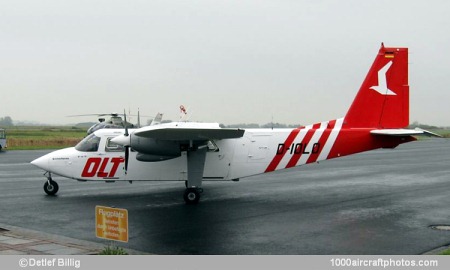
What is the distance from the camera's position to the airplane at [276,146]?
19969mm

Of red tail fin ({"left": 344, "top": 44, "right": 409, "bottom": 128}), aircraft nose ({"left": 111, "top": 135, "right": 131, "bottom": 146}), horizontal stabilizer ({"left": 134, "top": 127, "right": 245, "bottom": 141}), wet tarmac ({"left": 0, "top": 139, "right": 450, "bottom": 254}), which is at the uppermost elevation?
red tail fin ({"left": 344, "top": 44, "right": 409, "bottom": 128})

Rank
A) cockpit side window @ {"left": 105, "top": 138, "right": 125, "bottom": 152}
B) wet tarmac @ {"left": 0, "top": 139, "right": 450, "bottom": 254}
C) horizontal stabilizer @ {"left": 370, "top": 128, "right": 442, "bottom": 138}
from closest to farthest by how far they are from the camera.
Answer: wet tarmac @ {"left": 0, "top": 139, "right": 450, "bottom": 254} → horizontal stabilizer @ {"left": 370, "top": 128, "right": 442, "bottom": 138} → cockpit side window @ {"left": 105, "top": 138, "right": 125, "bottom": 152}

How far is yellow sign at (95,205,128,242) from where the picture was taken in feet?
32.1

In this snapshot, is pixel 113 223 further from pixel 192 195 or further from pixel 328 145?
pixel 328 145

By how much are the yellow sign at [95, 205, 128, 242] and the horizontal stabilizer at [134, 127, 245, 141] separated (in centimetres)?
680

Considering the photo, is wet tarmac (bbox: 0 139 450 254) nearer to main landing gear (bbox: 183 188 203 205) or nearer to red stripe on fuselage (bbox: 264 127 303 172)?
main landing gear (bbox: 183 188 203 205)

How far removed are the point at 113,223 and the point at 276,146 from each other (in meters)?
11.0

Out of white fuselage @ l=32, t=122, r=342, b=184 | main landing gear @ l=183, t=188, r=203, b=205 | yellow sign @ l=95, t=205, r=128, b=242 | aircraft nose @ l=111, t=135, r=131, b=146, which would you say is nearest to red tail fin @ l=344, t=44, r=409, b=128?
white fuselage @ l=32, t=122, r=342, b=184

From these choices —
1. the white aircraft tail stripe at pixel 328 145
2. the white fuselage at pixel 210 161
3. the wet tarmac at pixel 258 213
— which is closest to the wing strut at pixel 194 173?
the wet tarmac at pixel 258 213

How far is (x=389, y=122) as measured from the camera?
20.6 metres
